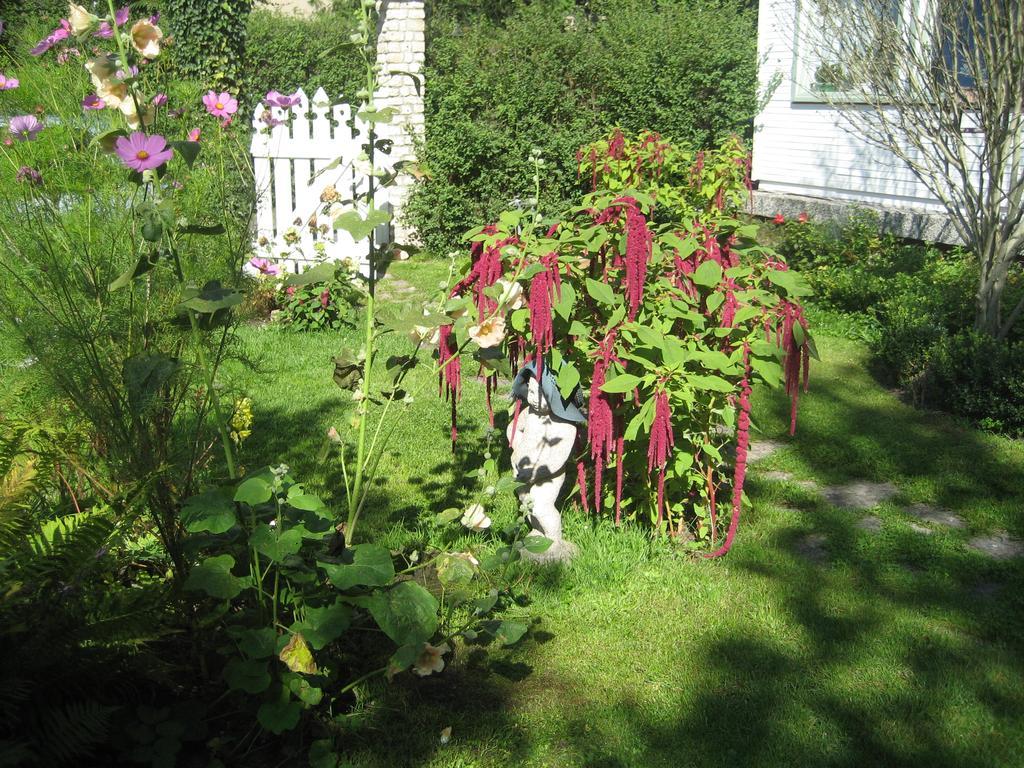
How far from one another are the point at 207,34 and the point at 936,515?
10.4 meters

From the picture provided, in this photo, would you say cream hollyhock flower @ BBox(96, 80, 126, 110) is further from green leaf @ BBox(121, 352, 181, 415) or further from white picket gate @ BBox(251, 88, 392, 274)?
white picket gate @ BBox(251, 88, 392, 274)

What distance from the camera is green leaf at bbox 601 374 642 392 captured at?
3.20 m

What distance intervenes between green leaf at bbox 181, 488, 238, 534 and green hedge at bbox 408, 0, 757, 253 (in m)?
7.71

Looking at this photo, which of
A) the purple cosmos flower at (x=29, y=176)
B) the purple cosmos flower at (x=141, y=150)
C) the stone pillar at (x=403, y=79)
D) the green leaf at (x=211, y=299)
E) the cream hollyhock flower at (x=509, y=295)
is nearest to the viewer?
the purple cosmos flower at (x=141, y=150)

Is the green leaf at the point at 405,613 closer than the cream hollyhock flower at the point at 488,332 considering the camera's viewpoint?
Yes

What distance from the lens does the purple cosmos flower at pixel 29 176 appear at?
3003 millimetres

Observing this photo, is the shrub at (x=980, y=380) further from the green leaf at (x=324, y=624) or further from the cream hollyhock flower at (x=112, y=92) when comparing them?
the cream hollyhock flower at (x=112, y=92)

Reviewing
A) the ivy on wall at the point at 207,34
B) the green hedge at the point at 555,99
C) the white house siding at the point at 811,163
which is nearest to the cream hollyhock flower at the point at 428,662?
the white house siding at the point at 811,163

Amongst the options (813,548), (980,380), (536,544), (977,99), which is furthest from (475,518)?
(977,99)

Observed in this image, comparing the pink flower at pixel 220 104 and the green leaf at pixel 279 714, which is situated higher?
the pink flower at pixel 220 104

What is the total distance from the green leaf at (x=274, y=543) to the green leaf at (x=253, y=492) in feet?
0.28

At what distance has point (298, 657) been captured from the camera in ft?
7.84

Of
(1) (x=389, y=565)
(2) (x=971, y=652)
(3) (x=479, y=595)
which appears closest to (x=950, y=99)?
(2) (x=971, y=652)

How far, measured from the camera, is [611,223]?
3660mm
